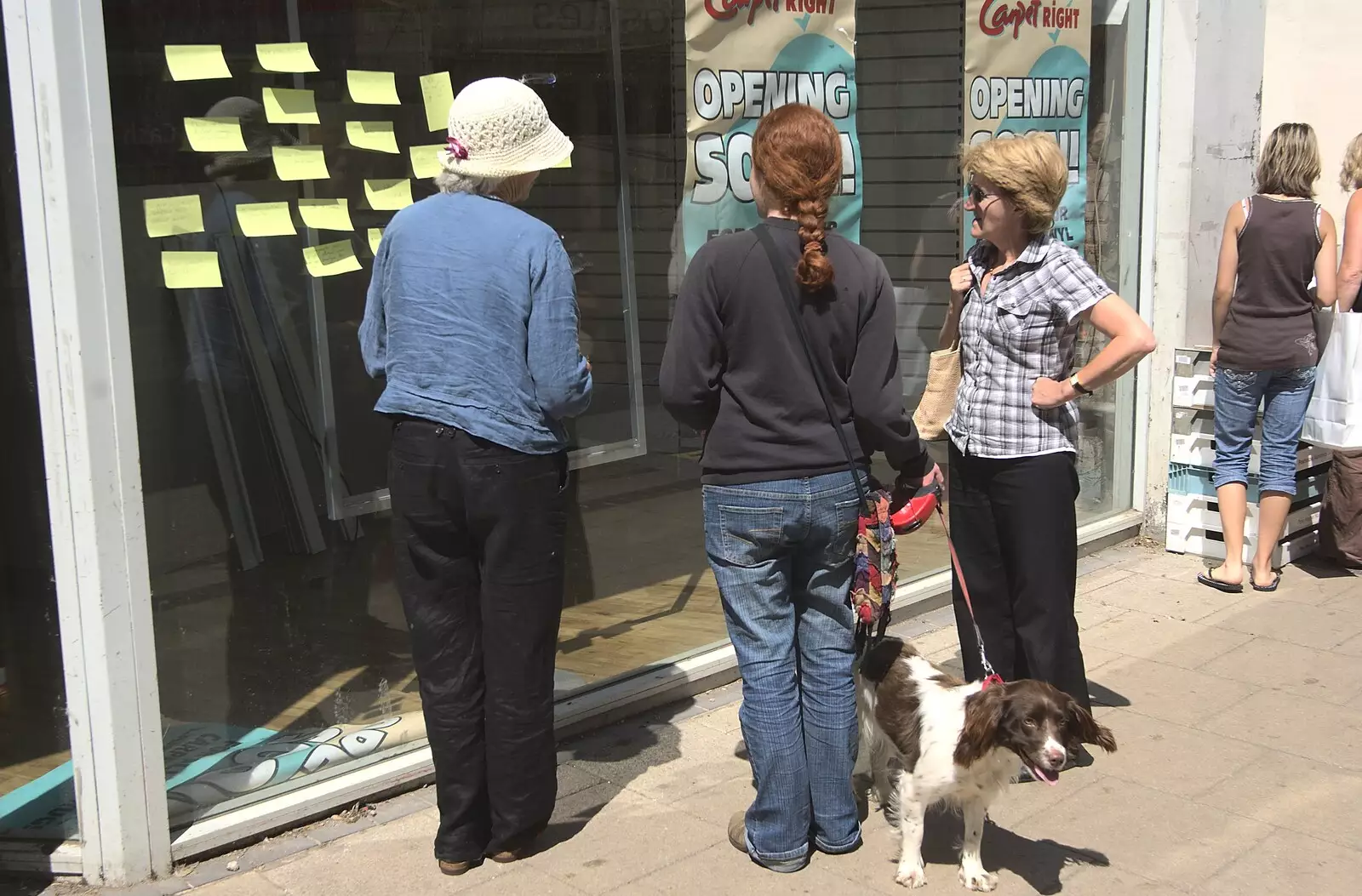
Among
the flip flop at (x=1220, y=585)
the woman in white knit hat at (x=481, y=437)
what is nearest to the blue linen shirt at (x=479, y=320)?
the woman in white knit hat at (x=481, y=437)

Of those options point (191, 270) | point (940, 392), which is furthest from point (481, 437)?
point (940, 392)

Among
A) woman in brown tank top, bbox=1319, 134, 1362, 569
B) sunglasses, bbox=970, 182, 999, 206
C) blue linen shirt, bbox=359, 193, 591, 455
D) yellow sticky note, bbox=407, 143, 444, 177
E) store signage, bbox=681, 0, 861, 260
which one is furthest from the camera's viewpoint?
woman in brown tank top, bbox=1319, 134, 1362, 569

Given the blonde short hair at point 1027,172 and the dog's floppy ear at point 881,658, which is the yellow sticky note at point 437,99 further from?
the dog's floppy ear at point 881,658

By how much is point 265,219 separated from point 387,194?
1.42ft

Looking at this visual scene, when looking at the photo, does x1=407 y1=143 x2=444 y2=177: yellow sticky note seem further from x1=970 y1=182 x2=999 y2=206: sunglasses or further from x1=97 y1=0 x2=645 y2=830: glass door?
x1=970 y1=182 x2=999 y2=206: sunglasses

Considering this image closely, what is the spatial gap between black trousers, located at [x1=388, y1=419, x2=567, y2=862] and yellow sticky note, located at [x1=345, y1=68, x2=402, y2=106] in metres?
1.30

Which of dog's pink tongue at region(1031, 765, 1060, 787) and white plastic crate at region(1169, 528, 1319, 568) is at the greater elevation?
dog's pink tongue at region(1031, 765, 1060, 787)

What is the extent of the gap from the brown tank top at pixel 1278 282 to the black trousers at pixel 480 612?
3.96 m

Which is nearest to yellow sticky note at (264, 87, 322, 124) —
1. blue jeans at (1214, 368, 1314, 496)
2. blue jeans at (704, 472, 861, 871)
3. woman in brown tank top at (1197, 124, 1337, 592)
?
blue jeans at (704, 472, 861, 871)

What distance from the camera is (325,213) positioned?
4.03 m

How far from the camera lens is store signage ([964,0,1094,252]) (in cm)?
599

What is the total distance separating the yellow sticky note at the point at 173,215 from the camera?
142 inches

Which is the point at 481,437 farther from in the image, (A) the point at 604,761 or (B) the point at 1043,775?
(B) the point at 1043,775

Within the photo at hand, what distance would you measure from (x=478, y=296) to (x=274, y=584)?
5.03 feet
